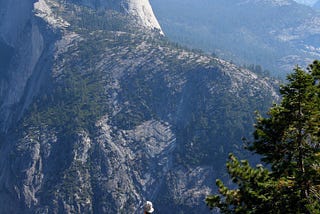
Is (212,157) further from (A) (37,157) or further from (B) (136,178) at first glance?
(A) (37,157)

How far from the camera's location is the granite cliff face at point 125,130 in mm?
137750

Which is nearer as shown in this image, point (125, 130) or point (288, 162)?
point (288, 162)

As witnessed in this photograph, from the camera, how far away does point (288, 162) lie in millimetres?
29922

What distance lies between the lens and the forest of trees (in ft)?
89.6

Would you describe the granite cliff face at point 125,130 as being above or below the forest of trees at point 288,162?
below

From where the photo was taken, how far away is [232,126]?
149250 millimetres

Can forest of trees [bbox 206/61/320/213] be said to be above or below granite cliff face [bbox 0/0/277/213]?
above

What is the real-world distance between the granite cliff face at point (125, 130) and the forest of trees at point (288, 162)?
10441cm

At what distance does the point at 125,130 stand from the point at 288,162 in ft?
414

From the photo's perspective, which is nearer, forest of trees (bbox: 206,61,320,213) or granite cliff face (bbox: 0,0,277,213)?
forest of trees (bbox: 206,61,320,213)

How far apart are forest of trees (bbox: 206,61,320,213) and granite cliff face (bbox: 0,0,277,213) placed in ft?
343

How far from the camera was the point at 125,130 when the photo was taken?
15475 cm

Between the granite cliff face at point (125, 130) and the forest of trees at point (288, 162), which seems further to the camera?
the granite cliff face at point (125, 130)

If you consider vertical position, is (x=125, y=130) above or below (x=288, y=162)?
below
